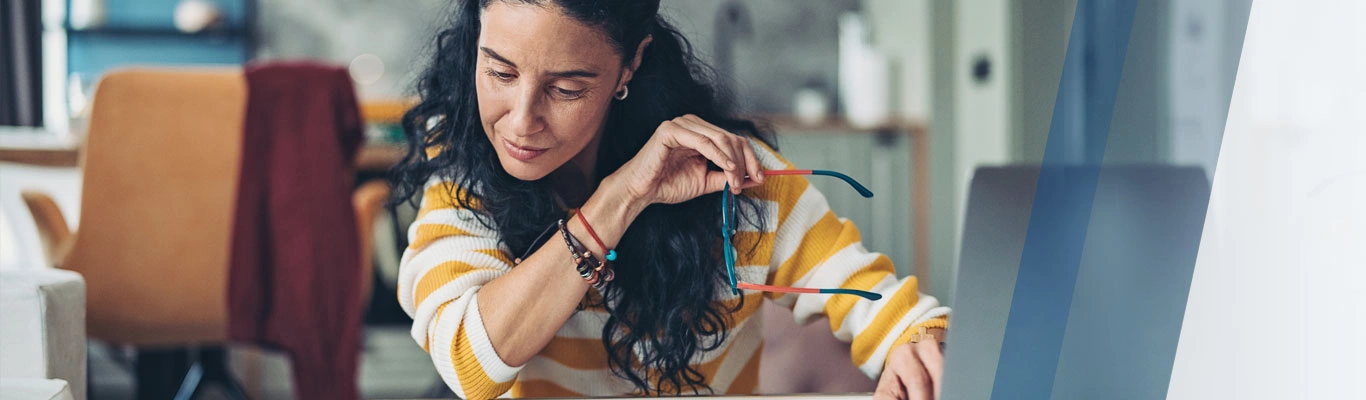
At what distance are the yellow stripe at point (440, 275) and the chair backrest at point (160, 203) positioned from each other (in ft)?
3.62

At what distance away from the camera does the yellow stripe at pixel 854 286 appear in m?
0.92

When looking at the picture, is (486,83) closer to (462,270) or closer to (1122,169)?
(462,270)

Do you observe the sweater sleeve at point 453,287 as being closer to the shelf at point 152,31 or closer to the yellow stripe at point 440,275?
the yellow stripe at point 440,275

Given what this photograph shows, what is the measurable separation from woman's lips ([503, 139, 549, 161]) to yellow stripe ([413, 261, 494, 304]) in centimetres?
10

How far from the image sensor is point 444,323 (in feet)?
2.77

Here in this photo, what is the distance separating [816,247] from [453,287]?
A: 0.34 meters

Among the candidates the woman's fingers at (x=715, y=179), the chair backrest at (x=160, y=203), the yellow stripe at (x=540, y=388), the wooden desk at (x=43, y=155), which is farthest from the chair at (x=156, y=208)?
the woman's fingers at (x=715, y=179)

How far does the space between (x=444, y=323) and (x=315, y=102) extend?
1.13 metres

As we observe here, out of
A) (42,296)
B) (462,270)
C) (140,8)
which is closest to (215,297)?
(42,296)

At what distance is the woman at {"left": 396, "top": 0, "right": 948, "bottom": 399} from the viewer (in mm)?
821

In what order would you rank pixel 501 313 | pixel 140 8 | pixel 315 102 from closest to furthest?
pixel 501 313
pixel 315 102
pixel 140 8

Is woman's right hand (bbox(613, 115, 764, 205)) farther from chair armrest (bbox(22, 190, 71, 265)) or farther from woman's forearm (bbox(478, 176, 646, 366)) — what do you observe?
chair armrest (bbox(22, 190, 71, 265))

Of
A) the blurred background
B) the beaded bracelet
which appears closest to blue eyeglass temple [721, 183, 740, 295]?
the beaded bracelet

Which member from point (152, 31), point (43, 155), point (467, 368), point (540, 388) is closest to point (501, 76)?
point (467, 368)
